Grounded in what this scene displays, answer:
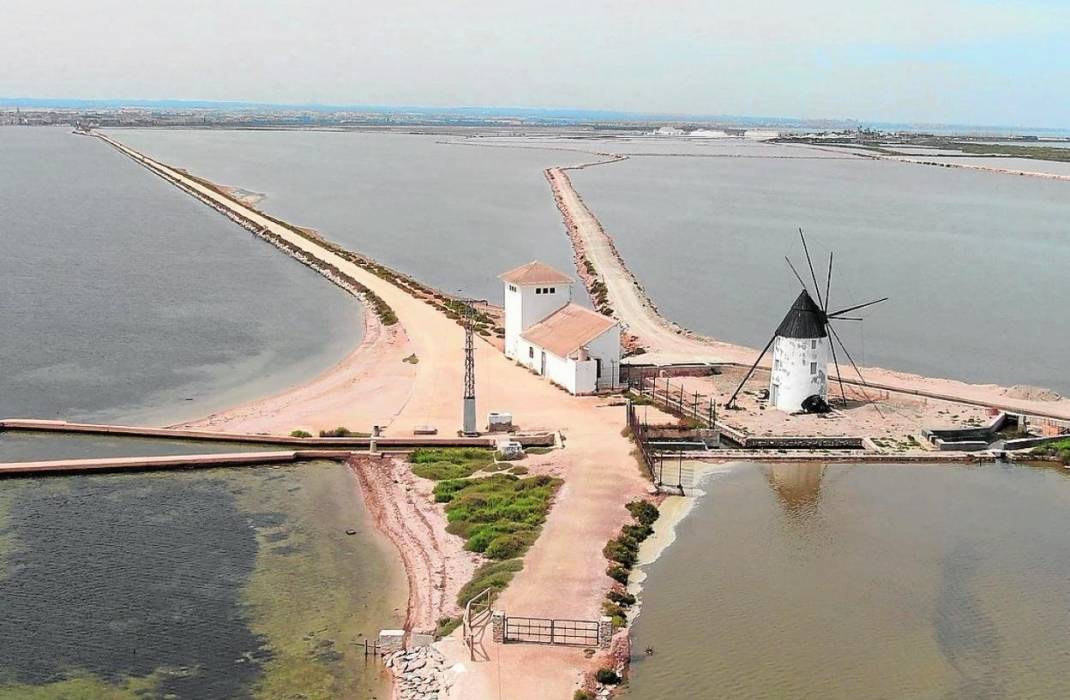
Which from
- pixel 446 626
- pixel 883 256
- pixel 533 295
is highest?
pixel 533 295

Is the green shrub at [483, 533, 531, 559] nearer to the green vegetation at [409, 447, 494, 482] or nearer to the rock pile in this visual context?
the rock pile

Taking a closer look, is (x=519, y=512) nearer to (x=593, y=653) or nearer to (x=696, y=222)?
(x=593, y=653)

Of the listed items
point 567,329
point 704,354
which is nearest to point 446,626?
point 567,329

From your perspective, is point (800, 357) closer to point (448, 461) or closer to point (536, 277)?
point (536, 277)

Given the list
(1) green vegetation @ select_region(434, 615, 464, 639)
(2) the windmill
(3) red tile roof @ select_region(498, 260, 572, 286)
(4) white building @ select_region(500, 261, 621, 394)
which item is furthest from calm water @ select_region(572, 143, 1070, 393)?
(1) green vegetation @ select_region(434, 615, 464, 639)

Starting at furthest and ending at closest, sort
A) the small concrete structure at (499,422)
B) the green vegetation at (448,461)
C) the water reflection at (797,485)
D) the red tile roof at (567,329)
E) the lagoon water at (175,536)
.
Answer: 1. the red tile roof at (567,329)
2. the small concrete structure at (499,422)
3. the green vegetation at (448,461)
4. the water reflection at (797,485)
5. the lagoon water at (175,536)

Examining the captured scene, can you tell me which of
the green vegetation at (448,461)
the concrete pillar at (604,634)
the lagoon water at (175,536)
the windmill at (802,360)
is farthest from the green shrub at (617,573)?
the windmill at (802,360)

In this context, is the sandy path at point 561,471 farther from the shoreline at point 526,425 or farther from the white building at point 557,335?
the white building at point 557,335
